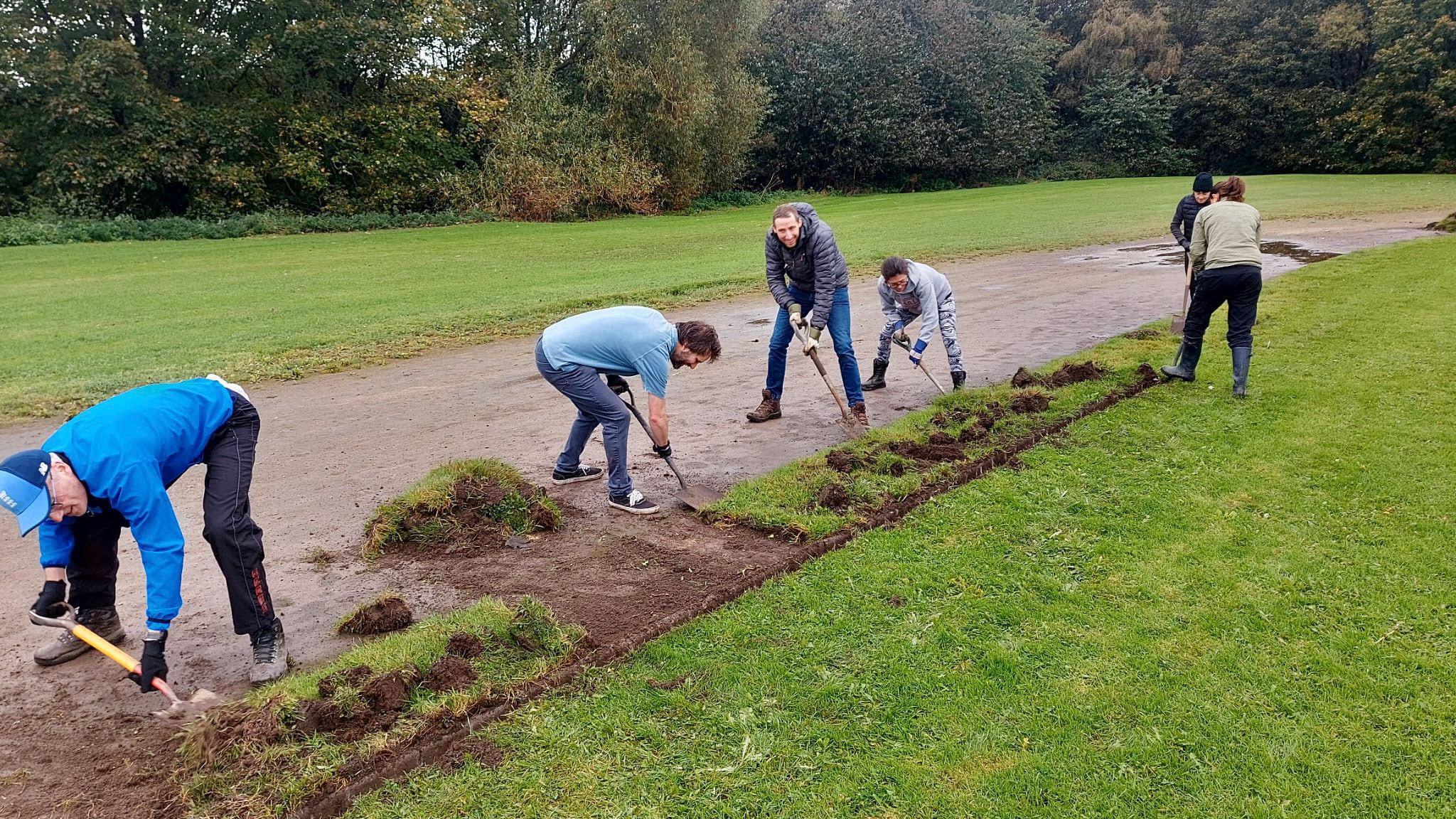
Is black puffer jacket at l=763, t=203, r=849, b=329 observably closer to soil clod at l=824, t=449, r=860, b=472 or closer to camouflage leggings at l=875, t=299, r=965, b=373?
soil clod at l=824, t=449, r=860, b=472

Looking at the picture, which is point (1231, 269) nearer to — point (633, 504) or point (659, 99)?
point (633, 504)

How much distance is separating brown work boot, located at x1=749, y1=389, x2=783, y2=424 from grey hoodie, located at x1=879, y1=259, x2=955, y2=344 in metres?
1.63

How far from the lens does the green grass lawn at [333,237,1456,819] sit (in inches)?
135

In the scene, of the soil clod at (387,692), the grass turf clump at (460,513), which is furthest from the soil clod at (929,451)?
the soil clod at (387,692)

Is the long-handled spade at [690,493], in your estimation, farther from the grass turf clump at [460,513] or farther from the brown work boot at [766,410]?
the brown work boot at [766,410]

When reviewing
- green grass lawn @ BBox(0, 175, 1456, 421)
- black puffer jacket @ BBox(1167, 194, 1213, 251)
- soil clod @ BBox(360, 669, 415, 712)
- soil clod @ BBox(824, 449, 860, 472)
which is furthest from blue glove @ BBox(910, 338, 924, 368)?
green grass lawn @ BBox(0, 175, 1456, 421)

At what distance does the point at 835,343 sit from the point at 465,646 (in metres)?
4.79

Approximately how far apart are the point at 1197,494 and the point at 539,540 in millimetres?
4605

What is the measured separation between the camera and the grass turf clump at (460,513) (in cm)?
589

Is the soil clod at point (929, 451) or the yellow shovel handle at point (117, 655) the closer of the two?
the yellow shovel handle at point (117, 655)

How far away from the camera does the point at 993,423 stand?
7.59 metres

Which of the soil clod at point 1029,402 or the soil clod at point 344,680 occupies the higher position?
the soil clod at point 1029,402

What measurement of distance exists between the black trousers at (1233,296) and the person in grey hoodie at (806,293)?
3.39m

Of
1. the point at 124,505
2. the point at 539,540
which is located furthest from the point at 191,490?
the point at 124,505
